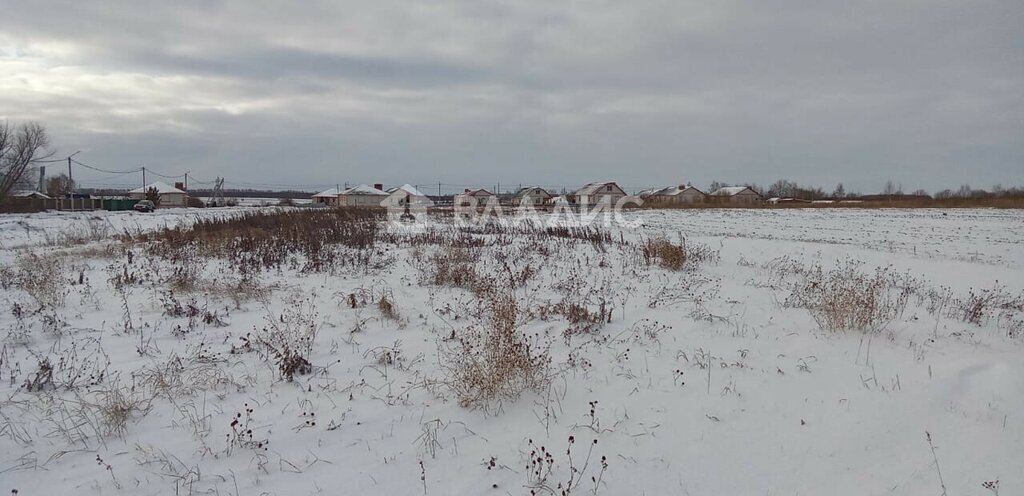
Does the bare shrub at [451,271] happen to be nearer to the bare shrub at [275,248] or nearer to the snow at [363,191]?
the bare shrub at [275,248]

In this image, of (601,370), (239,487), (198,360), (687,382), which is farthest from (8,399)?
(687,382)

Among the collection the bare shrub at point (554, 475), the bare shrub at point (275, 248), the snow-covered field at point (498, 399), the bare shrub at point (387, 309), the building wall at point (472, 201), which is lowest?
the bare shrub at point (554, 475)

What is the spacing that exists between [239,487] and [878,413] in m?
4.32

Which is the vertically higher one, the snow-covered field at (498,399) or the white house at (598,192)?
the white house at (598,192)

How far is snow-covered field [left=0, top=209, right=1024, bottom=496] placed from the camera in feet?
9.91

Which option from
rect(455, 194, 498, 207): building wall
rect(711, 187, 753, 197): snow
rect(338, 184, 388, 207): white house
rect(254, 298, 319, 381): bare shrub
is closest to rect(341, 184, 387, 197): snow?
rect(338, 184, 388, 207): white house

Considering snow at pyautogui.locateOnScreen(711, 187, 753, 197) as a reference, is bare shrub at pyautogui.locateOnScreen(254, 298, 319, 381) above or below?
below

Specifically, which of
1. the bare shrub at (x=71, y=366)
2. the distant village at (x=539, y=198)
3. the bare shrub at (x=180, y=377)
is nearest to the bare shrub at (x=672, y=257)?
the bare shrub at (x=180, y=377)

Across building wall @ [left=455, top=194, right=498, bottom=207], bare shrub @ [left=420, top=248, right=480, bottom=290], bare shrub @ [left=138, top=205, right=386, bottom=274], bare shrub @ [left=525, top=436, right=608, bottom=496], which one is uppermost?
building wall @ [left=455, top=194, right=498, bottom=207]

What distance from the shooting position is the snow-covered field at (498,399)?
9.91 feet

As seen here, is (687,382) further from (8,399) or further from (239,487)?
(8,399)

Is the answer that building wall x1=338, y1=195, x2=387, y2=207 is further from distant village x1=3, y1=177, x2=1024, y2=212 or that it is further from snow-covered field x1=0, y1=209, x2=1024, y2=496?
snow-covered field x1=0, y1=209, x2=1024, y2=496

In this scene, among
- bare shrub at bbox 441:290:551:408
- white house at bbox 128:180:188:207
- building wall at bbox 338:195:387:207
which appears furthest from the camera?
building wall at bbox 338:195:387:207

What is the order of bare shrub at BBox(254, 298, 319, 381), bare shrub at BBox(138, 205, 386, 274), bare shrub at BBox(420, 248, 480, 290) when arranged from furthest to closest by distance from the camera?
bare shrub at BBox(138, 205, 386, 274)
bare shrub at BBox(420, 248, 480, 290)
bare shrub at BBox(254, 298, 319, 381)
